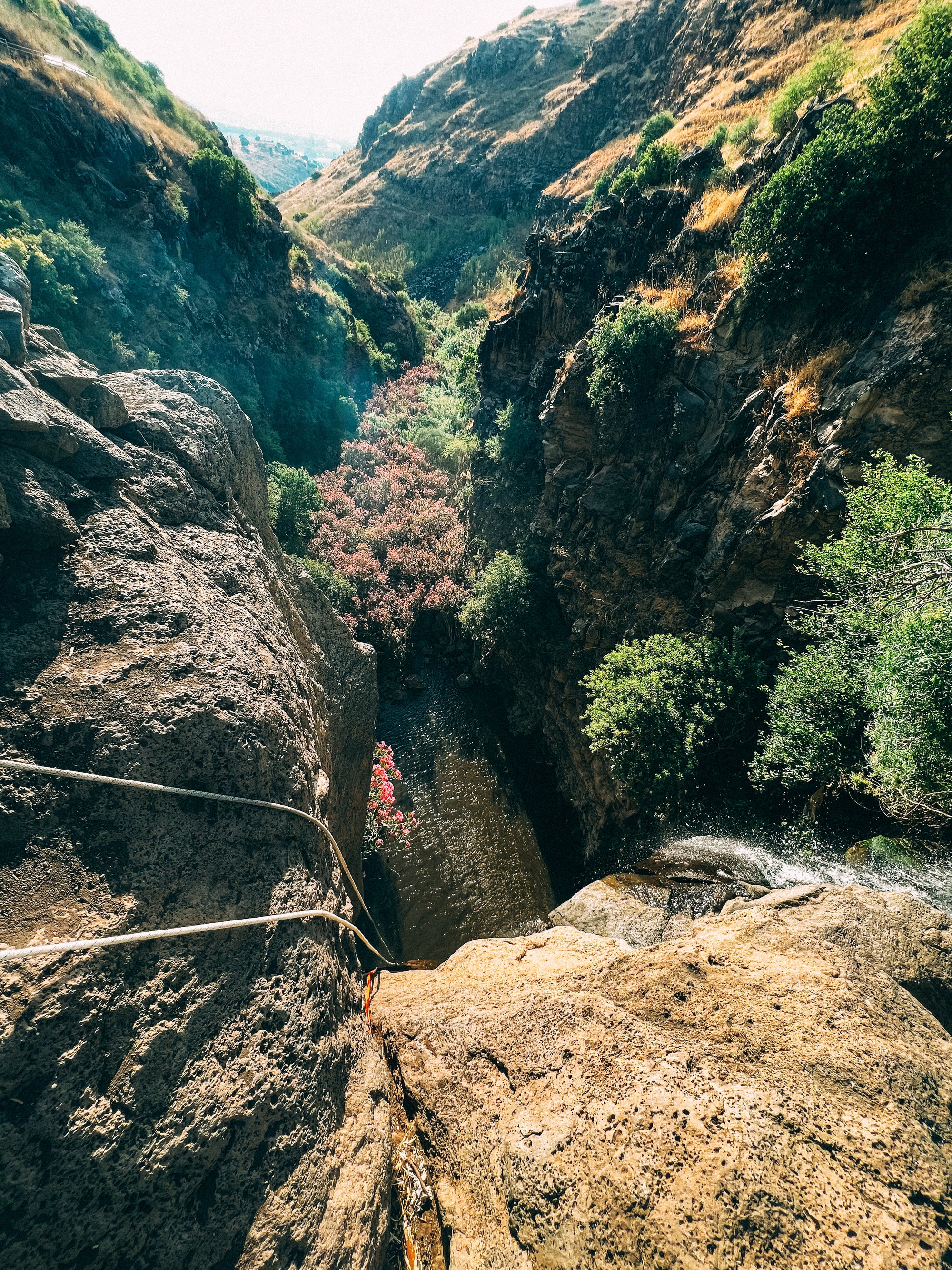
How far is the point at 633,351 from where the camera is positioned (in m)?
13.1

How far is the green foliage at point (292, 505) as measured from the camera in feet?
68.9

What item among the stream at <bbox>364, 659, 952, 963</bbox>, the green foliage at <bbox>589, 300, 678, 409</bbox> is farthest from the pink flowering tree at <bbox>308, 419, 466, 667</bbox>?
the green foliage at <bbox>589, 300, 678, 409</bbox>

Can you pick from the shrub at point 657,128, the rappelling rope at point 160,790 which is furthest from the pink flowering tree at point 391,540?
the shrub at point 657,128

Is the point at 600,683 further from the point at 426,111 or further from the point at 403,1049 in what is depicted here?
the point at 426,111

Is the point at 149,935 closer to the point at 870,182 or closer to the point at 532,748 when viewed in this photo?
the point at 532,748

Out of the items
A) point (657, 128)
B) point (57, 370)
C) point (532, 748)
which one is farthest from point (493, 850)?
point (657, 128)

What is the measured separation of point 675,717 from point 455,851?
277 inches

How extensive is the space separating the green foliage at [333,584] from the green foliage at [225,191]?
19.6 meters

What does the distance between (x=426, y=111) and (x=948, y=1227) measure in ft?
265

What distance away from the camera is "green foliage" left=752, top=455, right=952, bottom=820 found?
20.4 feet

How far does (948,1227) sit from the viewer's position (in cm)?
284

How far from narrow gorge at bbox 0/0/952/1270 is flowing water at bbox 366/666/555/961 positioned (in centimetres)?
11

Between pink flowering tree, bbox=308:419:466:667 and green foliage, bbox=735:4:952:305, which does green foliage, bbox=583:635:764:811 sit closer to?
green foliage, bbox=735:4:952:305

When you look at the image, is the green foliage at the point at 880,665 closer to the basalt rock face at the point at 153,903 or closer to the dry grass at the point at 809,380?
the dry grass at the point at 809,380
